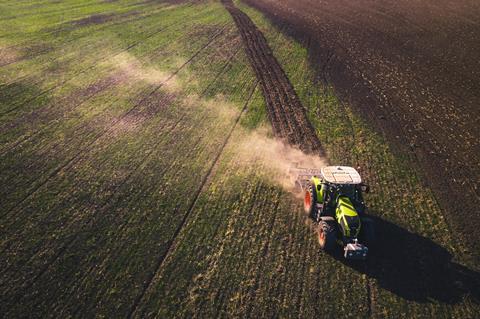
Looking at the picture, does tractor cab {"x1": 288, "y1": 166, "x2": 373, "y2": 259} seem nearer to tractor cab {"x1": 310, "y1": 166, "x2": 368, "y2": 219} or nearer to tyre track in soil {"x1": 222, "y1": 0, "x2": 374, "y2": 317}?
tractor cab {"x1": 310, "y1": 166, "x2": 368, "y2": 219}

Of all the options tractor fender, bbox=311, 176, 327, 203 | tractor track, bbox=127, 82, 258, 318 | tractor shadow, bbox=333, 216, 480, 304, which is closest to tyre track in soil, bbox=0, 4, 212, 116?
tractor track, bbox=127, 82, 258, 318

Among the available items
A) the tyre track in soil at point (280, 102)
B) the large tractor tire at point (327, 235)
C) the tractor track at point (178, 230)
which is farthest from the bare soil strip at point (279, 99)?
the large tractor tire at point (327, 235)

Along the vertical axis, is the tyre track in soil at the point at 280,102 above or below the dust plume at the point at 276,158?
above

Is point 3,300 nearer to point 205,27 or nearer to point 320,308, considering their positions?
point 320,308

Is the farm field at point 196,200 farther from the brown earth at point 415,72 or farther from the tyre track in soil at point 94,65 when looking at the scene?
the brown earth at point 415,72

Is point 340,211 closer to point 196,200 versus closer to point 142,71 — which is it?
point 196,200

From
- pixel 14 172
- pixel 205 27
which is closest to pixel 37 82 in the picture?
pixel 14 172
